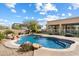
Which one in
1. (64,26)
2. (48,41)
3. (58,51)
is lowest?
(58,51)

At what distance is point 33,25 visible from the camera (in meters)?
4.35

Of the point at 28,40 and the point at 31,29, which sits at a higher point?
the point at 31,29

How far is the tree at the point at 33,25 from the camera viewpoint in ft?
14.0

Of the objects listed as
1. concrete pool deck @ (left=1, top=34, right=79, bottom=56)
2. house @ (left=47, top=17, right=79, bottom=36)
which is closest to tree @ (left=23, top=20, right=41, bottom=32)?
house @ (left=47, top=17, right=79, bottom=36)

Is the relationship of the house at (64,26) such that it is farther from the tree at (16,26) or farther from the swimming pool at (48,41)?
the tree at (16,26)

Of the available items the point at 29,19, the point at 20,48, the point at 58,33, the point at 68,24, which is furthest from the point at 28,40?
the point at 68,24

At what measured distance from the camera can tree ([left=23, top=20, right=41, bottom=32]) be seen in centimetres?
426

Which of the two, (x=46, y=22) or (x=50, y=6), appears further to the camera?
(x=46, y=22)

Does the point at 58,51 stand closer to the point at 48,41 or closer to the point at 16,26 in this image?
the point at 48,41

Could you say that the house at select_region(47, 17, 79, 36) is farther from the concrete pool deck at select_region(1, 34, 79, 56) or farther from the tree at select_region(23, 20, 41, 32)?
the concrete pool deck at select_region(1, 34, 79, 56)

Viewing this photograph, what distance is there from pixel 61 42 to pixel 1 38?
1.67 m

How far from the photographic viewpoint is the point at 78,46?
411 cm

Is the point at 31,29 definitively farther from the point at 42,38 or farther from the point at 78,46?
the point at 78,46

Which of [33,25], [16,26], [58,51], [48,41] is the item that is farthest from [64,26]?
[16,26]
